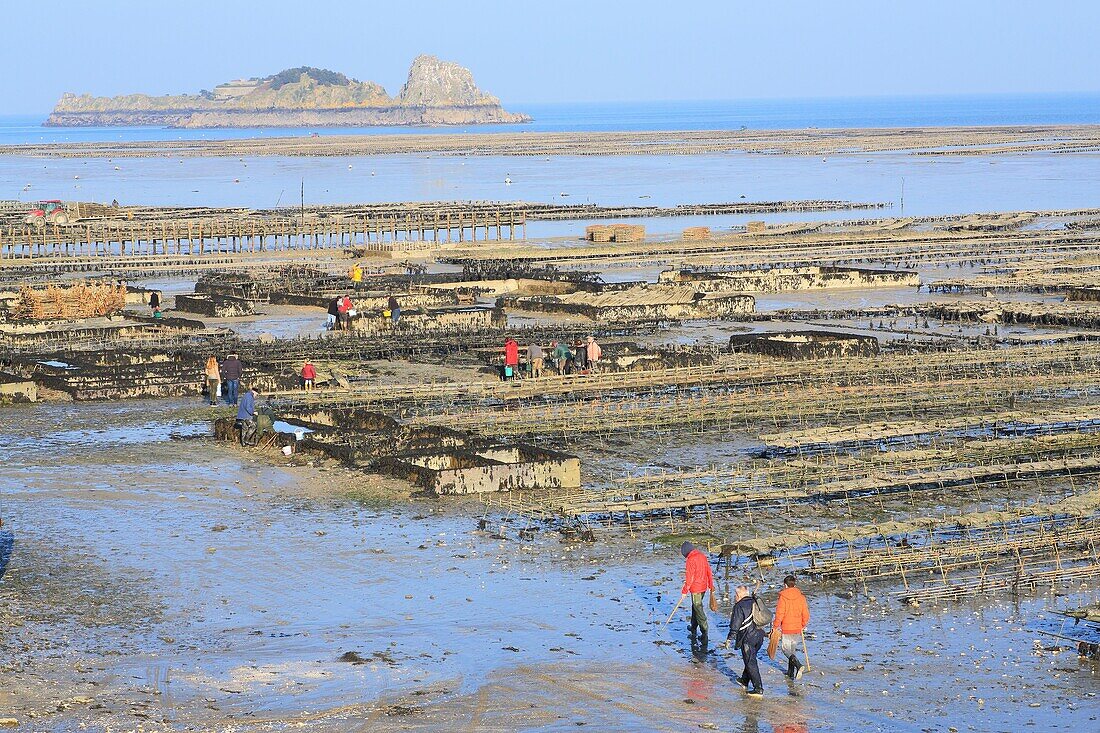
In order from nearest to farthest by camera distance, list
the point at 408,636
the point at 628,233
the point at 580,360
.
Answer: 1. the point at 408,636
2. the point at 580,360
3. the point at 628,233

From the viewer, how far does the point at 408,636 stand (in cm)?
1792

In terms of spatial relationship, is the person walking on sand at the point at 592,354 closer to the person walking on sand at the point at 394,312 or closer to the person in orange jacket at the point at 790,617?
the person walking on sand at the point at 394,312

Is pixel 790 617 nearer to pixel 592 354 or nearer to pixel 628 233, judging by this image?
pixel 592 354

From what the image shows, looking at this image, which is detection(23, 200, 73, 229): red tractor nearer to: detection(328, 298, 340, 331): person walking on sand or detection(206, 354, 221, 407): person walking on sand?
detection(328, 298, 340, 331): person walking on sand

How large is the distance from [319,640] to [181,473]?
9.29 meters

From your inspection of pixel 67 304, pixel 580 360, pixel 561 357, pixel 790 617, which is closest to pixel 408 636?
pixel 790 617

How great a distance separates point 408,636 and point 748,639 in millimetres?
3851

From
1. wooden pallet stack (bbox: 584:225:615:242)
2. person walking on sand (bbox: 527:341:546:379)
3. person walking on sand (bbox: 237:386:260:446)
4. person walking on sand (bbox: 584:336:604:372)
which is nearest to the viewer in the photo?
person walking on sand (bbox: 237:386:260:446)

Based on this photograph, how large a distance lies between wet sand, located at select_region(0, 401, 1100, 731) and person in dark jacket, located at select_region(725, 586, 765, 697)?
0.31 m

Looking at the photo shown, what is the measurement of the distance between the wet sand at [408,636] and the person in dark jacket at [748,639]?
305mm

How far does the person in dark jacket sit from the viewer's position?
15.8 m

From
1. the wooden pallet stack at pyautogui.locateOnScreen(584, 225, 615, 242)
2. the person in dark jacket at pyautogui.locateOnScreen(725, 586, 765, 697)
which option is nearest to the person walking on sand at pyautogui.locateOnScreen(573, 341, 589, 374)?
the person in dark jacket at pyautogui.locateOnScreen(725, 586, 765, 697)

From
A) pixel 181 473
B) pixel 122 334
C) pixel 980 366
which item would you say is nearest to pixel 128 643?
pixel 181 473

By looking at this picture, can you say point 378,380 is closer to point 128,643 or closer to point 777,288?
point 128,643
